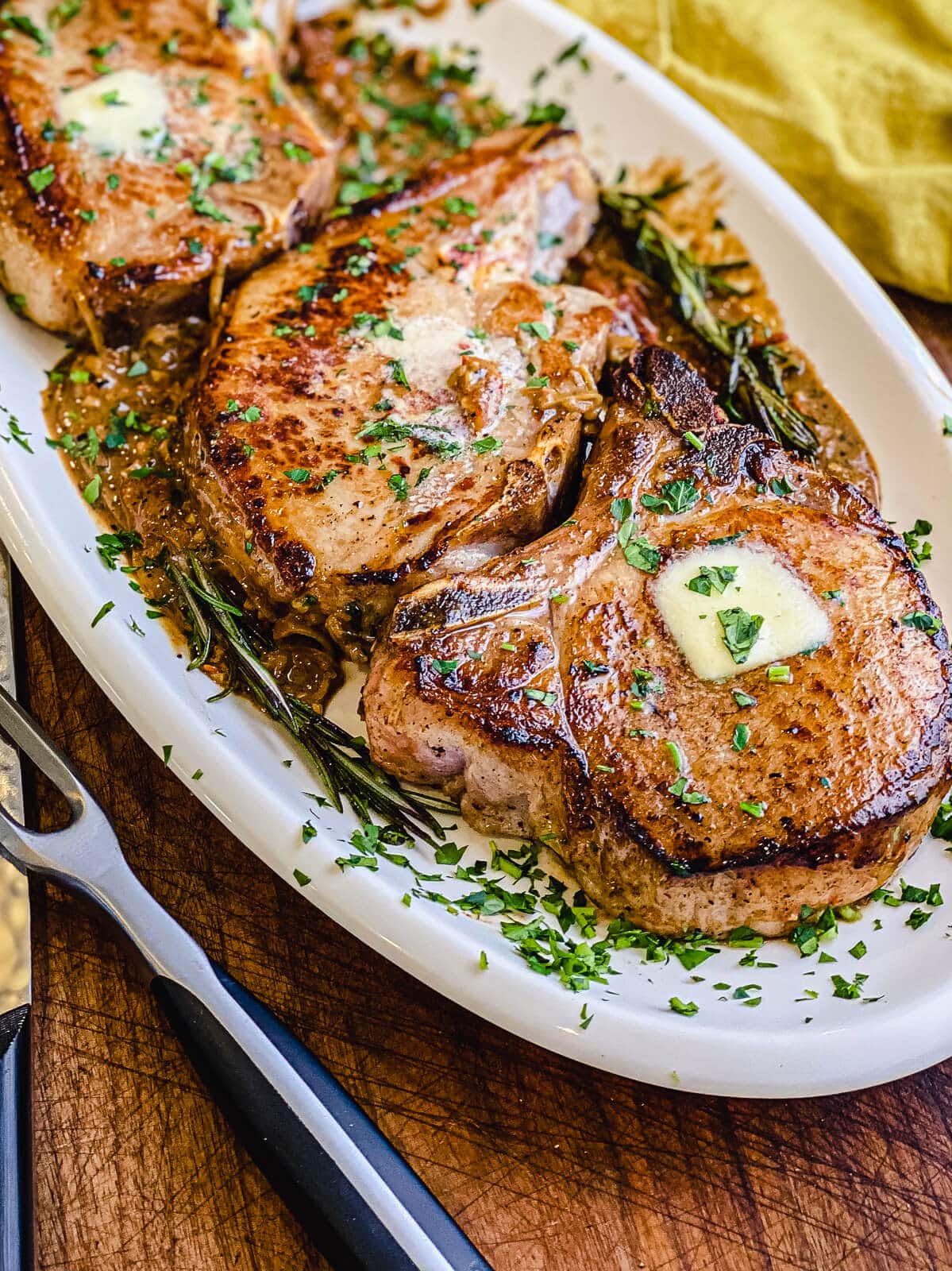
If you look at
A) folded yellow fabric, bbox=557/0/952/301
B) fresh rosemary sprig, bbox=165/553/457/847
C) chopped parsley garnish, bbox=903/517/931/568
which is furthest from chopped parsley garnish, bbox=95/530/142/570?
folded yellow fabric, bbox=557/0/952/301

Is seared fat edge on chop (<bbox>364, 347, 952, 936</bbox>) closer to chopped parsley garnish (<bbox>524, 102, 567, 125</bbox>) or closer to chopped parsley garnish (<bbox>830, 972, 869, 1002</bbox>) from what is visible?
chopped parsley garnish (<bbox>830, 972, 869, 1002</bbox>)

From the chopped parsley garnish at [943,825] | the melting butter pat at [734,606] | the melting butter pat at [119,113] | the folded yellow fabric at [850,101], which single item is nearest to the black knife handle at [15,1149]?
the melting butter pat at [734,606]

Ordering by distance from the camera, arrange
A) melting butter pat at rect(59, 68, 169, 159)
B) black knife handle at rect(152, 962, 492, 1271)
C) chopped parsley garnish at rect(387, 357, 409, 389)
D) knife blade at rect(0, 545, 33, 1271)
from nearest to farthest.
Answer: black knife handle at rect(152, 962, 492, 1271)
knife blade at rect(0, 545, 33, 1271)
chopped parsley garnish at rect(387, 357, 409, 389)
melting butter pat at rect(59, 68, 169, 159)

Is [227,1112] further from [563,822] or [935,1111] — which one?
[935,1111]

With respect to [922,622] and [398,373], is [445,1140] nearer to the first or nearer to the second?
[922,622]

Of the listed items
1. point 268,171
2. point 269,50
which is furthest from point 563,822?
point 269,50

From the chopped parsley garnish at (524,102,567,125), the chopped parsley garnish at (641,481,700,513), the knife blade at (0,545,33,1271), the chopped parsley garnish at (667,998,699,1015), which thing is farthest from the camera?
the chopped parsley garnish at (524,102,567,125)

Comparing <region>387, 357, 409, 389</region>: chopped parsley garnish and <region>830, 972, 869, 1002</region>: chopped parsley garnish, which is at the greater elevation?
<region>387, 357, 409, 389</region>: chopped parsley garnish
